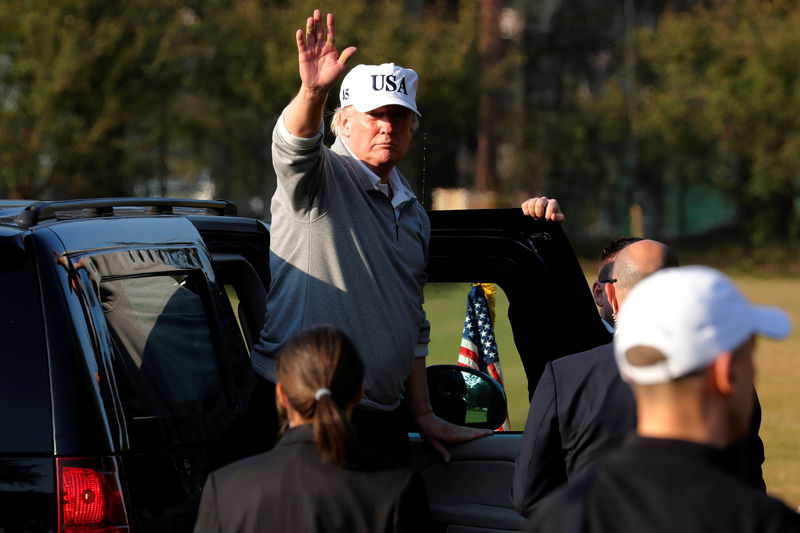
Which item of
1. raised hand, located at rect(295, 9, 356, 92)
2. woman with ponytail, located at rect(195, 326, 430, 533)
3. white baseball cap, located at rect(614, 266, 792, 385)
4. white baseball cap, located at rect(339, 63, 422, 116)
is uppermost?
raised hand, located at rect(295, 9, 356, 92)

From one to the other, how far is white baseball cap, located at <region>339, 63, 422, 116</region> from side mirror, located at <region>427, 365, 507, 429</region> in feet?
2.97

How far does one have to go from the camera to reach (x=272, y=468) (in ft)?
8.54

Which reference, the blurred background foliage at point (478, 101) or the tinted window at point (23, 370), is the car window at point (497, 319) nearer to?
the tinted window at point (23, 370)

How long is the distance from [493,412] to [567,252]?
589mm

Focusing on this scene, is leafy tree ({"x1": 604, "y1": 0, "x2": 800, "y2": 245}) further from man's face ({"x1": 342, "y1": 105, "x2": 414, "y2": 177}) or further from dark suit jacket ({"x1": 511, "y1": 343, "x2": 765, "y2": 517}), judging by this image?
dark suit jacket ({"x1": 511, "y1": 343, "x2": 765, "y2": 517})

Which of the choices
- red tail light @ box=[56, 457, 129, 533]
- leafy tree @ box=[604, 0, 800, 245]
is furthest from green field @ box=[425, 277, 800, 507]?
leafy tree @ box=[604, 0, 800, 245]

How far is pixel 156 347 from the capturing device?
11.6 ft

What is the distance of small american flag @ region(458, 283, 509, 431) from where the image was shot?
14.4 feet

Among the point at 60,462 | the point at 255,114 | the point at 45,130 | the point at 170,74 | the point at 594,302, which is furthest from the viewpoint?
the point at 255,114

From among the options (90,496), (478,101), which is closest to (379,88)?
(90,496)

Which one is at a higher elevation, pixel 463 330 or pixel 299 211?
pixel 299 211

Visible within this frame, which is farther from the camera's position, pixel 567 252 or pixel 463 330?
pixel 463 330

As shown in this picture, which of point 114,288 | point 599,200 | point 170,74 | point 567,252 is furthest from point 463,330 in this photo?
point 599,200

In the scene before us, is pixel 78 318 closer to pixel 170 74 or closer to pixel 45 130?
pixel 45 130
